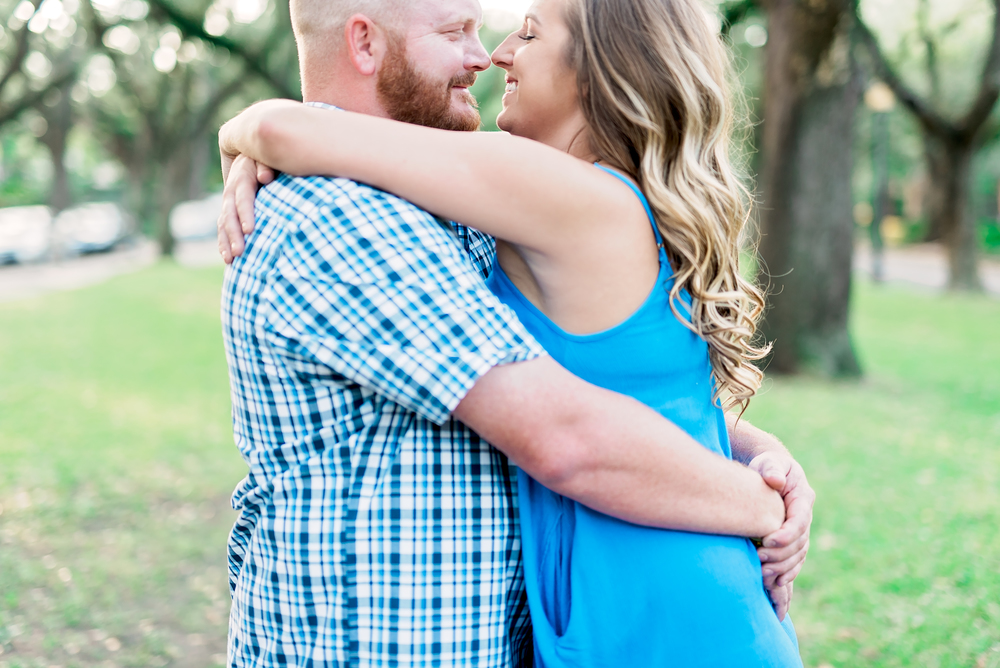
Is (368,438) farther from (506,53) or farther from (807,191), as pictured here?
(807,191)

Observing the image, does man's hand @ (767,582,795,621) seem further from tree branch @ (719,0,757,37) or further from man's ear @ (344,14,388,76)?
tree branch @ (719,0,757,37)

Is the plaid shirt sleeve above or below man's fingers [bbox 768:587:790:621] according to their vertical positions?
above

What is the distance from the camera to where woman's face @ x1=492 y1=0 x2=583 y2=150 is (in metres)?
1.89

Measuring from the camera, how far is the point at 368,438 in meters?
1.63

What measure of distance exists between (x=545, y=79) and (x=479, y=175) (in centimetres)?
42

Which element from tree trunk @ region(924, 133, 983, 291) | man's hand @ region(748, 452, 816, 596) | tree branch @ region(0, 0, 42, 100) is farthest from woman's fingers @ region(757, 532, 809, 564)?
tree trunk @ region(924, 133, 983, 291)

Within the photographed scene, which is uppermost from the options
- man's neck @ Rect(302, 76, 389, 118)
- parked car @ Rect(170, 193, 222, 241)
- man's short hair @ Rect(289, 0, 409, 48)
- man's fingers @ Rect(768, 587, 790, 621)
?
man's short hair @ Rect(289, 0, 409, 48)

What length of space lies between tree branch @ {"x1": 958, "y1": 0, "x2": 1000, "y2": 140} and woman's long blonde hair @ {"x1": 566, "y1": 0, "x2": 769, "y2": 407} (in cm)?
1835

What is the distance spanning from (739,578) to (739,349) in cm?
48

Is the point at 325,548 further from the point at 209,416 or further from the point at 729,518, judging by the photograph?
the point at 209,416

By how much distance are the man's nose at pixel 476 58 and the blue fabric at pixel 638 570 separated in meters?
0.67

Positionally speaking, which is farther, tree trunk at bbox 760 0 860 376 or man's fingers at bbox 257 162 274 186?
tree trunk at bbox 760 0 860 376

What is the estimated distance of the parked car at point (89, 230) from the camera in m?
29.3

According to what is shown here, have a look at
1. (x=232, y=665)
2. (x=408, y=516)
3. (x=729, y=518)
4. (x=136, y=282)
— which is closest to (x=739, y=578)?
(x=729, y=518)
